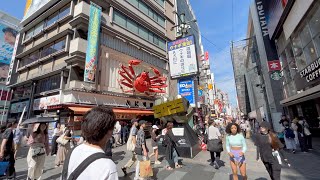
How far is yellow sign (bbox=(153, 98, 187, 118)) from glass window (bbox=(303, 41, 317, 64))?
892 centimetres

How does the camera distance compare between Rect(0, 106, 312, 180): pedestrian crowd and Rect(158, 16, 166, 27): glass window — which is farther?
Rect(158, 16, 166, 27): glass window

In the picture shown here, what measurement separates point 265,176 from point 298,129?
4.97 metres

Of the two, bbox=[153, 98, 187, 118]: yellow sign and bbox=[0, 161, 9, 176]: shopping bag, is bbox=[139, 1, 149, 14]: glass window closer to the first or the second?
bbox=[153, 98, 187, 118]: yellow sign

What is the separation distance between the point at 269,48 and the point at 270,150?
55.1 ft

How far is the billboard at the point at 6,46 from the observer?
2358cm

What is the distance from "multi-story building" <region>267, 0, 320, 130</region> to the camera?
1002 cm

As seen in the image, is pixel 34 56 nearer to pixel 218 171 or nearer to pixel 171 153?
pixel 171 153

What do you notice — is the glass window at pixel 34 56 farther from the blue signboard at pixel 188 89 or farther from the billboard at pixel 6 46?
the blue signboard at pixel 188 89

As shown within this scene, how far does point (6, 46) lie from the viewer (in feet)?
78.7

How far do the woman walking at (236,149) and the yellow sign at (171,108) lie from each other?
15.4ft

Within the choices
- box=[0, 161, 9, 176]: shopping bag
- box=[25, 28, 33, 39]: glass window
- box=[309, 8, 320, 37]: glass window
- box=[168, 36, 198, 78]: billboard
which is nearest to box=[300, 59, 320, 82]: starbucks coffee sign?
box=[309, 8, 320, 37]: glass window

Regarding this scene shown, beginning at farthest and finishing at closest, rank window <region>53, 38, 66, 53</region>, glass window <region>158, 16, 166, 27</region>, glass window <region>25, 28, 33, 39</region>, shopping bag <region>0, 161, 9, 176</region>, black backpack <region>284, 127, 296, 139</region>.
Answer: glass window <region>158, 16, 166, 27</region>
glass window <region>25, 28, 33, 39</region>
window <region>53, 38, 66, 53</region>
black backpack <region>284, 127, 296, 139</region>
shopping bag <region>0, 161, 9, 176</region>

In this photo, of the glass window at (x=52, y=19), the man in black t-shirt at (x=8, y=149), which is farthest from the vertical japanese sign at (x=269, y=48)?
the glass window at (x=52, y=19)

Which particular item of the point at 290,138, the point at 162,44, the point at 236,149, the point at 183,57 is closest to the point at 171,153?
the point at 236,149
